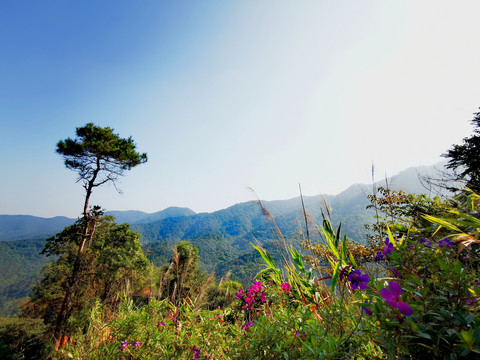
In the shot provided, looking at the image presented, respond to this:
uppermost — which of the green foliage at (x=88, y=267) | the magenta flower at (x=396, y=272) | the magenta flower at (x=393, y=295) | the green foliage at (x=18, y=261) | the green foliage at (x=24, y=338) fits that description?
the magenta flower at (x=393, y=295)

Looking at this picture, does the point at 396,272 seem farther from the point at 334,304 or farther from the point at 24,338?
the point at 24,338

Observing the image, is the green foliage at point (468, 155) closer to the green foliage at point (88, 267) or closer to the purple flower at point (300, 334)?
the purple flower at point (300, 334)

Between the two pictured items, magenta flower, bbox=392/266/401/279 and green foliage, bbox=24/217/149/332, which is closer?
magenta flower, bbox=392/266/401/279

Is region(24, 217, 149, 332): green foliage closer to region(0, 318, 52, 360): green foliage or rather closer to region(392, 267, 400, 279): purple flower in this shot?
region(0, 318, 52, 360): green foliage

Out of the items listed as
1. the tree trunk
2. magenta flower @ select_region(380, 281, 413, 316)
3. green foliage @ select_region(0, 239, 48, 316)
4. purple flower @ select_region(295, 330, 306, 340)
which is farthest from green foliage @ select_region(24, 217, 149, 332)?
green foliage @ select_region(0, 239, 48, 316)

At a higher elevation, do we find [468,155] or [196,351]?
[468,155]

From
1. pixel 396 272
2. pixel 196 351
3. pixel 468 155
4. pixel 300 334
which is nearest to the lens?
pixel 396 272

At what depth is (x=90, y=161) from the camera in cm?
805

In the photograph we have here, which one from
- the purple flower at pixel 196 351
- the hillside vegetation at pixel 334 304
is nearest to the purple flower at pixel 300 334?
the hillside vegetation at pixel 334 304

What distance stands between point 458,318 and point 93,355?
246cm

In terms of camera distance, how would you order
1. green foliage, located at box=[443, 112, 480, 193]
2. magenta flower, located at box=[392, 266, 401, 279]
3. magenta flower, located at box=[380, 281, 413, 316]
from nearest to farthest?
magenta flower, located at box=[380, 281, 413, 316] < magenta flower, located at box=[392, 266, 401, 279] < green foliage, located at box=[443, 112, 480, 193]

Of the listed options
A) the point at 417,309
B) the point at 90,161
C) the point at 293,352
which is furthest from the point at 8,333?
the point at 417,309

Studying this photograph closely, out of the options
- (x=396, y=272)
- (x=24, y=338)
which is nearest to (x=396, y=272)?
(x=396, y=272)

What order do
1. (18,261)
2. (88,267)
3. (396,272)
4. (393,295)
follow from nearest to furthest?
(393,295), (396,272), (88,267), (18,261)
